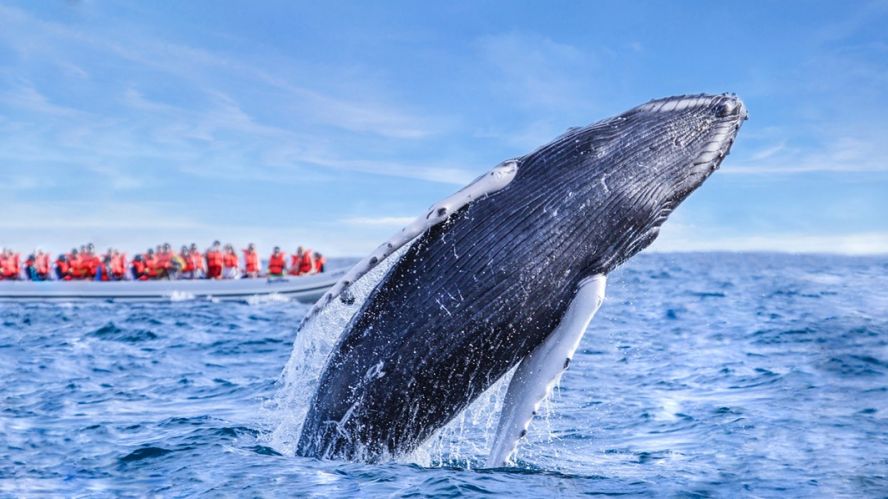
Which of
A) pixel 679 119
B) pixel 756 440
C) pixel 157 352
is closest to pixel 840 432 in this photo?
pixel 756 440

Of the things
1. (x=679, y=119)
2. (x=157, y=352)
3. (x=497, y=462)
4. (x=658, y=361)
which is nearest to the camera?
(x=497, y=462)

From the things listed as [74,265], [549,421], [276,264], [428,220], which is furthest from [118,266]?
[428,220]

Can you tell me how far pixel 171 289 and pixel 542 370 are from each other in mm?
34759

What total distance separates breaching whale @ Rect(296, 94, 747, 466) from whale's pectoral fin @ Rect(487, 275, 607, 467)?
0.04 feet

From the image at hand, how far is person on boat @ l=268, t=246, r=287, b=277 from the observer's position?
44.3 meters

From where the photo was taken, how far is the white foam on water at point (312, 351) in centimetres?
795

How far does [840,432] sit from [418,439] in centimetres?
632

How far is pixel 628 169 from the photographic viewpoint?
305 inches

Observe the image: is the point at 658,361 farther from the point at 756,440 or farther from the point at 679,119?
the point at 679,119

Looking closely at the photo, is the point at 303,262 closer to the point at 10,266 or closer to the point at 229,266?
the point at 229,266

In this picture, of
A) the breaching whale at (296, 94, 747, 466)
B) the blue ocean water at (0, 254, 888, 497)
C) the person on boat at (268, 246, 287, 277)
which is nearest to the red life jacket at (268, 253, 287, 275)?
the person on boat at (268, 246, 287, 277)

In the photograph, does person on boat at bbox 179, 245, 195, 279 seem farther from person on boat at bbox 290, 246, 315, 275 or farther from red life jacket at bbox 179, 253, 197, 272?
person on boat at bbox 290, 246, 315, 275

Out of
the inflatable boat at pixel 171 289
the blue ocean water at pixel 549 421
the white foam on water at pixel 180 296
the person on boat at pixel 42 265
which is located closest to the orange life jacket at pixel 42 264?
the person on boat at pixel 42 265

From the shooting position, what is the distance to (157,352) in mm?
22125
